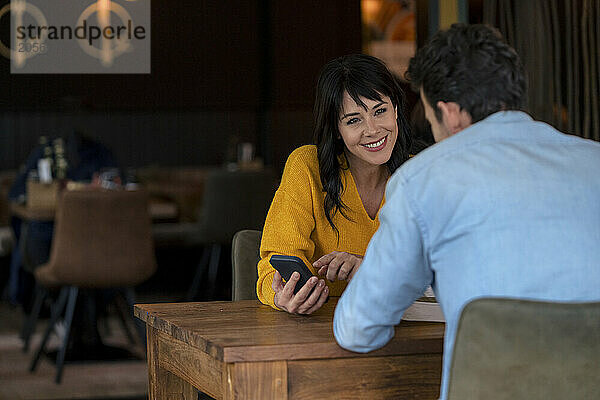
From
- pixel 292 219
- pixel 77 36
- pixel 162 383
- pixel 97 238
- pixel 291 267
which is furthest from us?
pixel 97 238

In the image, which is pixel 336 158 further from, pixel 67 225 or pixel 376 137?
pixel 67 225

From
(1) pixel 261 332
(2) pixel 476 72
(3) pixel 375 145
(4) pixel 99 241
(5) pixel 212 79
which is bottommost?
(4) pixel 99 241

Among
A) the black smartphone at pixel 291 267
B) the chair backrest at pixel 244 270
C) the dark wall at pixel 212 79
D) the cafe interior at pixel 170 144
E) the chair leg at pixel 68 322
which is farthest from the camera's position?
the chair leg at pixel 68 322

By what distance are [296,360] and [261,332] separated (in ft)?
0.47

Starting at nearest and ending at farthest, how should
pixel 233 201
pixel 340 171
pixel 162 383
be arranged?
pixel 162 383
pixel 340 171
pixel 233 201

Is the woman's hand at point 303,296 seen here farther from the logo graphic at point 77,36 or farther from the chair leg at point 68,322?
the chair leg at point 68,322

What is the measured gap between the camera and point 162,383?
7.09 ft

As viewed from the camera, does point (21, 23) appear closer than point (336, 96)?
No

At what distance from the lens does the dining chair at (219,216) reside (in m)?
4.50

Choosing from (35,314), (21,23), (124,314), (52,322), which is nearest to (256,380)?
(21,23)

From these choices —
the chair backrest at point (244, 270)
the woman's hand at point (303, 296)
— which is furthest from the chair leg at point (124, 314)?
the woman's hand at point (303, 296)

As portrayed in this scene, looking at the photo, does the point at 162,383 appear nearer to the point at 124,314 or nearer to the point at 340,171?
the point at 340,171

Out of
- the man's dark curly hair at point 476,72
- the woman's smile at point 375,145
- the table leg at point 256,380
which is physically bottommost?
the table leg at point 256,380

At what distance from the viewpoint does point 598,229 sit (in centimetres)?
141
